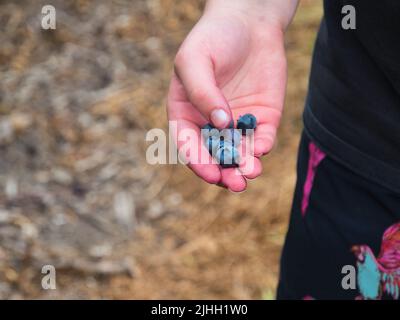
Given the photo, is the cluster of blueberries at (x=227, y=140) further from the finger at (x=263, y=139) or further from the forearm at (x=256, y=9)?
the forearm at (x=256, y=9)

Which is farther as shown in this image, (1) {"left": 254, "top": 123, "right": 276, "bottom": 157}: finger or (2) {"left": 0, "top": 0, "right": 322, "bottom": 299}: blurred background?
(2) {"left": 0, "top": 0, "right": 322, "bottom": 299}: blurred background

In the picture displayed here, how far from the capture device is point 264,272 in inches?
63.3

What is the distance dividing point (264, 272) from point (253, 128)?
908 millimetres

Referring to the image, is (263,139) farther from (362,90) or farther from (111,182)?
(111,182)

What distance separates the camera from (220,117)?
2.28ft

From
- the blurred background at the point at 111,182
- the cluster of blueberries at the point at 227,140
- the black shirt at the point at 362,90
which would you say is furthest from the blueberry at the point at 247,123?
the blurred background at the point at 111,182

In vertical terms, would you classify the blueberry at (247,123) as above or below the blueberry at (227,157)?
above

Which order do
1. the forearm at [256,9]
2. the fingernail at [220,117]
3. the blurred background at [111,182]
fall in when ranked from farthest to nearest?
the blurred background at [111,182]
the forearm at [256,9]
the fingernail at [220,117]

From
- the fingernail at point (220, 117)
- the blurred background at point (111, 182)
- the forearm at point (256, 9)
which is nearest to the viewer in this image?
the fingernail at point (220, 117)

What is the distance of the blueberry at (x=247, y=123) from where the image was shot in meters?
0.76

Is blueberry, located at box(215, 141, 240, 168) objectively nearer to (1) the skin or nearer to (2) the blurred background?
(1) the skin

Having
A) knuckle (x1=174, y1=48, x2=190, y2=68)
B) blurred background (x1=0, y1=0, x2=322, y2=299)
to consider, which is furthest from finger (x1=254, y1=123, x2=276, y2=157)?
blurred background (x1=0, y1=0, x2=322, y2=299)

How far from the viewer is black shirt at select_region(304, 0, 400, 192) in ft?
2.34
